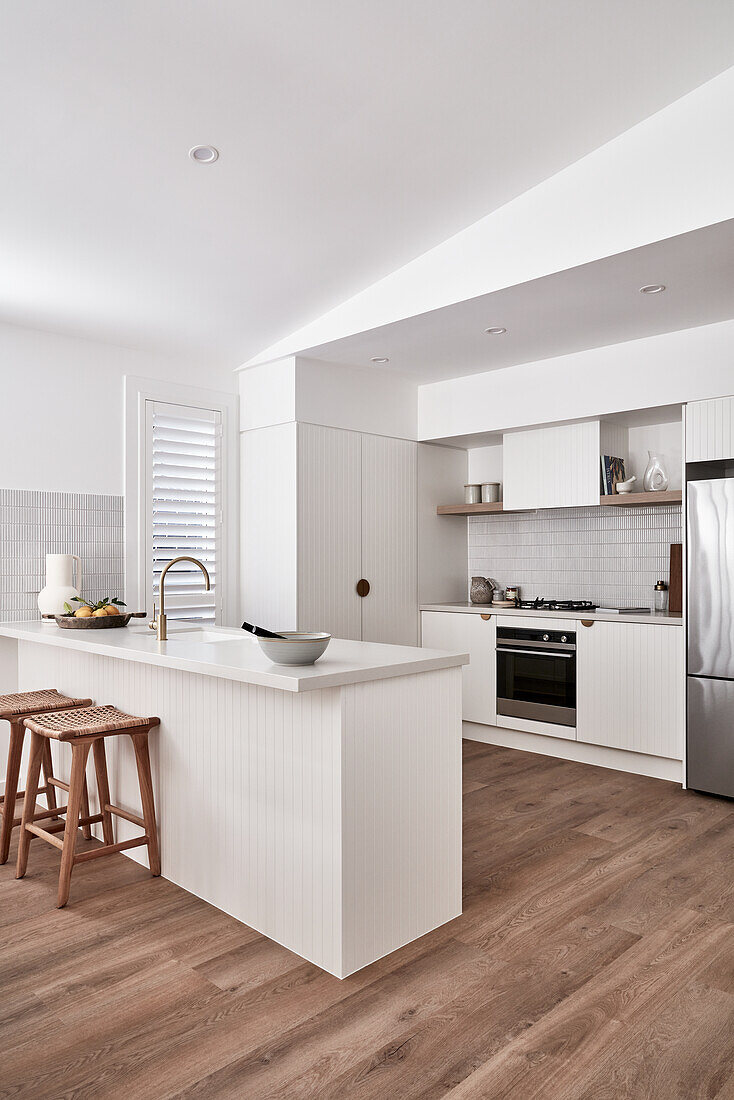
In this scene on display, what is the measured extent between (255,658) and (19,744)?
143 centimetres

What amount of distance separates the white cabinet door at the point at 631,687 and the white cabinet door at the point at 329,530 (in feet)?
4.69

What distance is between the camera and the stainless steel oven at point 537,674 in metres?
4.57

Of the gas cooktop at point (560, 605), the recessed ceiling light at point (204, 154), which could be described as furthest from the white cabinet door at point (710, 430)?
the recessed ceiling light at point (204, 154)

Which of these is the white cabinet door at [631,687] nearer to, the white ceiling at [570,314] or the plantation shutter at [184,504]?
the white ceiling at [570,314]

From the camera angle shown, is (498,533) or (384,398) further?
(498,533)

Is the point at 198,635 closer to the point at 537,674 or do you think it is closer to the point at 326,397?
the point at 326,397

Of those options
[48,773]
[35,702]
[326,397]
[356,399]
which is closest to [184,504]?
[326,397]

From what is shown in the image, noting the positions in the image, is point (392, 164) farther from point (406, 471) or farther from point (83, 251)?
point (406, 471)

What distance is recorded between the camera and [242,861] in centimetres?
256

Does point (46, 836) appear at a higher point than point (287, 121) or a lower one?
lower

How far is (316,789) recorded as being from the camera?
2.27 m

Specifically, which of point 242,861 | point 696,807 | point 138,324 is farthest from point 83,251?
point 696,807

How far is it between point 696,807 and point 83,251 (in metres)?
3.80

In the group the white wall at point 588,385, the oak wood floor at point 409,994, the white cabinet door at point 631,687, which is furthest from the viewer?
the white cabinet door at point 631,687
